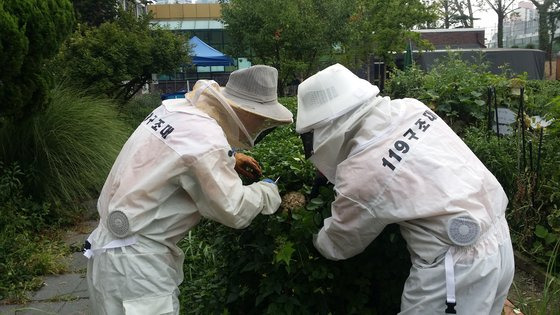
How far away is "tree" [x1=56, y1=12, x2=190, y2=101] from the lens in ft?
32.6

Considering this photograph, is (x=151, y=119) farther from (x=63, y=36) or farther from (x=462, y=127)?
(x=462, y=127)

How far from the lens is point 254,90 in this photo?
2562 millimetres

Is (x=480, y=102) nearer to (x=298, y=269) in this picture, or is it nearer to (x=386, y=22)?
(x=298, y=269)

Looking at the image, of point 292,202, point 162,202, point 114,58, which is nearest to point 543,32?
point 114,58

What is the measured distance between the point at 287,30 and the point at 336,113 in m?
13.6

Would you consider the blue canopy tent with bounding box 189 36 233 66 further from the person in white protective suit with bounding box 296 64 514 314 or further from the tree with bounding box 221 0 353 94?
the person in white protective suit with bounding box 296 64 514 314

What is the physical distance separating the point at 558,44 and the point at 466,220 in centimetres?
5139

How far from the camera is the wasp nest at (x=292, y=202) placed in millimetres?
2545

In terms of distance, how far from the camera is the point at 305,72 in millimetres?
16172

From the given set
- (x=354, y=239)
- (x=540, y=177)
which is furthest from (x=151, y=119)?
(x=540, y=177)

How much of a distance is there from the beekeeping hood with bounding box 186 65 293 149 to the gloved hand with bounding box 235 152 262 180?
0.12m

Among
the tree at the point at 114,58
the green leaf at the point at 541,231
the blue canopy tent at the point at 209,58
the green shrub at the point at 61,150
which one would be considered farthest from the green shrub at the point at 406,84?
the blue canopy tent at the point at 209,58

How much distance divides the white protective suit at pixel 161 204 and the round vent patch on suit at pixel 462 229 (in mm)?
800

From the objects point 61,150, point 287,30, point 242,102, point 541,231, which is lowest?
point 541,231
